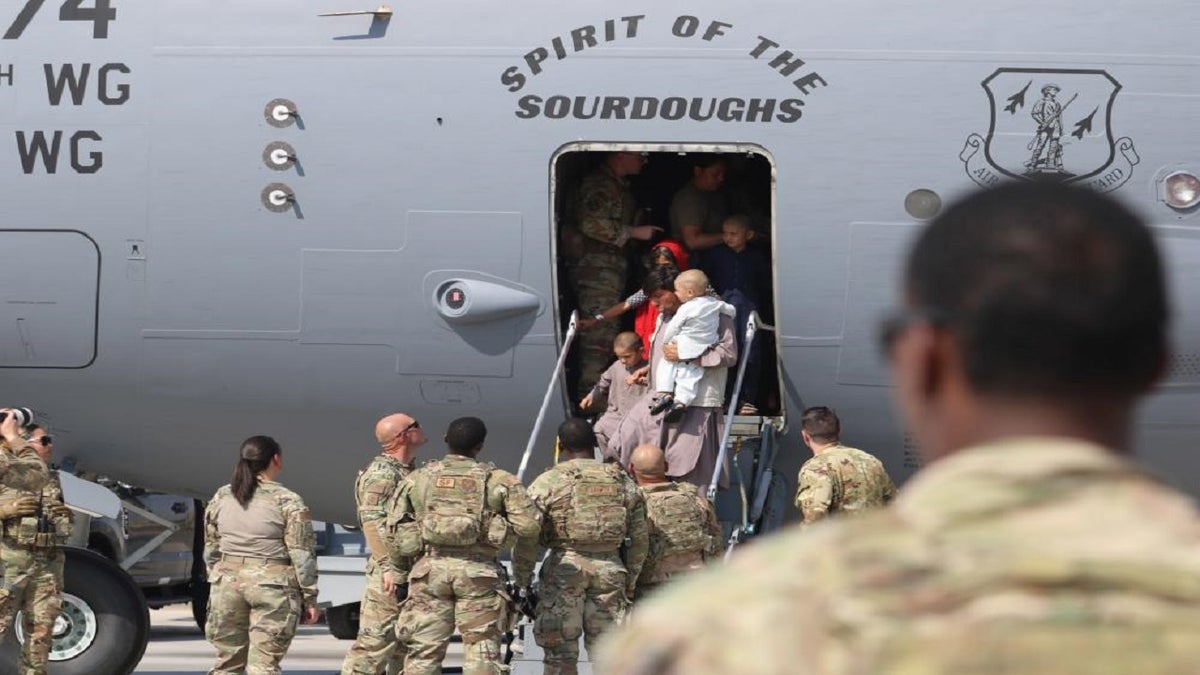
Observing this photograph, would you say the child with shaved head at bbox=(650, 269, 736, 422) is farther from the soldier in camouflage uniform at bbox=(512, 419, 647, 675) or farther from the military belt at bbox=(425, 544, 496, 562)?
the military belt at bbox=(425, 544, 496, 562)

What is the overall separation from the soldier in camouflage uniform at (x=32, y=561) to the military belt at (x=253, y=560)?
105cm

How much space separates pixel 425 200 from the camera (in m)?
9.38

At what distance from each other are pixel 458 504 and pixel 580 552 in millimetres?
796

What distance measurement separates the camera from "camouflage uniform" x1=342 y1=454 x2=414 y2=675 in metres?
9.97

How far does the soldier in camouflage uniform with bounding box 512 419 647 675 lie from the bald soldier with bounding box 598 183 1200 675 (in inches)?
299

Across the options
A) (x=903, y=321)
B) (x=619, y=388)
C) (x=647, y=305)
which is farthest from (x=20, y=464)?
(x=903, y=321)

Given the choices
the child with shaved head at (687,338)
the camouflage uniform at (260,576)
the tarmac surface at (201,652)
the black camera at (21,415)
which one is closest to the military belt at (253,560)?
the camouflage uniform at (260,576)

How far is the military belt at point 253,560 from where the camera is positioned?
10109mm

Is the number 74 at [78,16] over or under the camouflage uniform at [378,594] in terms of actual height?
over

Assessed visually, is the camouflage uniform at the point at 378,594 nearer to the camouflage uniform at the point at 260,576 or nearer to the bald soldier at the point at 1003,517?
the camouflage uniform at the point at 260,576

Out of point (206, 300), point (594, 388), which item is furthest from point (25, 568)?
point (594, 388)

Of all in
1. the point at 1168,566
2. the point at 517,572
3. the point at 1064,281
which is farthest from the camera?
the point at 517,572

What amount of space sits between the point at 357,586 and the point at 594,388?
409 centimetres

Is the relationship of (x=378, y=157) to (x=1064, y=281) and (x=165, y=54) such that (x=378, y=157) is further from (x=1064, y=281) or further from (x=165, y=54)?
(x=1064, y=281)
